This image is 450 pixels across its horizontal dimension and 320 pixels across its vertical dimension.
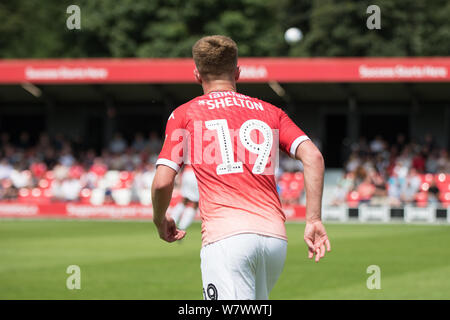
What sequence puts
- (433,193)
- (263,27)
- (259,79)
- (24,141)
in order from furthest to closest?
(263,27), (24,141), (259,79), (433,193)

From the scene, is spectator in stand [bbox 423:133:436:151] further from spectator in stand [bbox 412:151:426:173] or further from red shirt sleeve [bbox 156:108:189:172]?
red shirt sleeve [bbox 156:108:189:172]

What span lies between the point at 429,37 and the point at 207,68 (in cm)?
3840

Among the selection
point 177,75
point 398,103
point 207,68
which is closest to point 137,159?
point 177,75

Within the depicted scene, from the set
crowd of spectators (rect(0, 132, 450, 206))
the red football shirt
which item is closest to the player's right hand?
the red football shirt

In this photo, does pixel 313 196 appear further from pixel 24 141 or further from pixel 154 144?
pixel 24 141

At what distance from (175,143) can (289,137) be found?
593 millimetres

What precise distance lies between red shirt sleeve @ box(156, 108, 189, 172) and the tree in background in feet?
120

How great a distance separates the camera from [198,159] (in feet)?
12.9

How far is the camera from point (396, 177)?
2320 centimetres

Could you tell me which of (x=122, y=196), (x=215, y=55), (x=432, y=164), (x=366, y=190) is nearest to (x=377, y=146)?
(x=432, y=164)

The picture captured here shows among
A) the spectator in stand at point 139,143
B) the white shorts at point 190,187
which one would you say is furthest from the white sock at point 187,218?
the spectator in stand at point 139,143

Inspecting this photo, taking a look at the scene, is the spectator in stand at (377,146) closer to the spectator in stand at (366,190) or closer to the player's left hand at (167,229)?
the spectator in stand at (366,190)

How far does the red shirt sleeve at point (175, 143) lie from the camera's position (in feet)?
12.7

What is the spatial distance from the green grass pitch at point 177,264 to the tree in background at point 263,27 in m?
22.8
